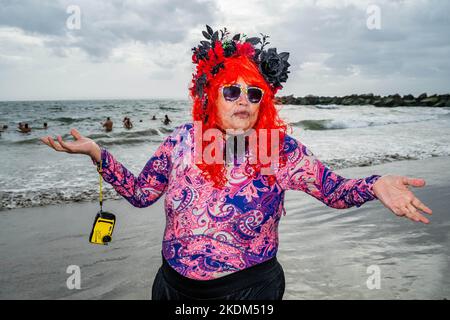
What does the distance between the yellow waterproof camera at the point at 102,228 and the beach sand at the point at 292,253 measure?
179 centimetres

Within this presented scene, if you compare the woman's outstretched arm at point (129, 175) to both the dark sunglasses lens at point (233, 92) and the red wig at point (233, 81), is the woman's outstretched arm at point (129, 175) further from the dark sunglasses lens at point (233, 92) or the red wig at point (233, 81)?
the dark sunglasses lens at point (233, 92)

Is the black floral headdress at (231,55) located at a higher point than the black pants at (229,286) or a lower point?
higher

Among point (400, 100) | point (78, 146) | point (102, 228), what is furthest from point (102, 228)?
point (400, 100)

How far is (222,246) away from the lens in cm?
209

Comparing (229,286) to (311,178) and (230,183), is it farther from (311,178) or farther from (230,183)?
(311,178)

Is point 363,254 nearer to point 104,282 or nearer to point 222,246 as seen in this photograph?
point 104,282

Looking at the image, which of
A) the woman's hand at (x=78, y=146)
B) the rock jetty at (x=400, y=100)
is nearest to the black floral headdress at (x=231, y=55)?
the woman's hand at (x=78, y=146)

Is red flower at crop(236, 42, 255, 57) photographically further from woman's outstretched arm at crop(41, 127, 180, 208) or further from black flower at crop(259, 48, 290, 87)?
Answer: woman's outstretched arm at crop(41, 127, 180, 208)

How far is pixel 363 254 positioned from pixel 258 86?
334 centimetres

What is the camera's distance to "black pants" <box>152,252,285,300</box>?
2.06m

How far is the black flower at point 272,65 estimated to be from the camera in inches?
95.8

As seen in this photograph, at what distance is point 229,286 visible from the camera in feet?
6.78
